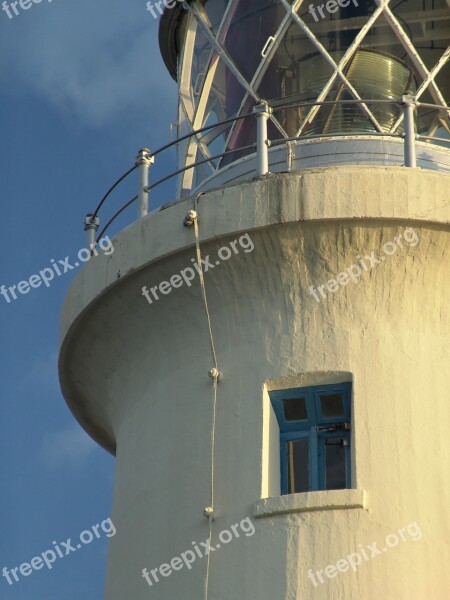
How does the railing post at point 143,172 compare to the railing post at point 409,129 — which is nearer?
the railing post at point 409,129

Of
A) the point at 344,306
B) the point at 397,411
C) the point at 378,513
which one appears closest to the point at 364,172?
the point at 344,306

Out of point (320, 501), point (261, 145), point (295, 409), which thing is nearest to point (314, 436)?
point (295, 409)

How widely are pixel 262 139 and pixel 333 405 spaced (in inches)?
85.9

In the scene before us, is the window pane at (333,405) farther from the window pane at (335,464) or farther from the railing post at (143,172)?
the railing post at (143,172)

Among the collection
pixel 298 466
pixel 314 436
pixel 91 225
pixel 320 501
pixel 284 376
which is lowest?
pixel 320 501

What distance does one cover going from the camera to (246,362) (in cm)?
1220

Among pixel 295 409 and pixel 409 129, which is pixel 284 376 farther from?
pixel 409 129

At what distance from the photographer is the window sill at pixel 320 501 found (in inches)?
444

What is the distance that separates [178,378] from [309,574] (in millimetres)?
2144

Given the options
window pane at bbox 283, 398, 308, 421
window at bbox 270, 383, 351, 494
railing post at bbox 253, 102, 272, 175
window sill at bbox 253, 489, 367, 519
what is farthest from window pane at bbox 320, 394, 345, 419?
railing post at bbox 253, 102, 272, 175

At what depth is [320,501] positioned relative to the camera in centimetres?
1129

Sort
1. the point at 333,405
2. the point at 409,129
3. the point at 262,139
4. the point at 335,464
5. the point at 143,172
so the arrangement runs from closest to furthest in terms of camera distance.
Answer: the point at 335,464
the point at 333,405
the point at 409,129
the point at 262,139
the point at 143,172

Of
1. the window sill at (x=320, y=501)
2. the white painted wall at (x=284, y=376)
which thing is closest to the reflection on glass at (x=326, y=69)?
the white painted wall at (x=284, y=376)

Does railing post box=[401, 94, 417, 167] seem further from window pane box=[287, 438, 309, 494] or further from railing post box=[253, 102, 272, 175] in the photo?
window pane box=[287, 438, 309, 494]
